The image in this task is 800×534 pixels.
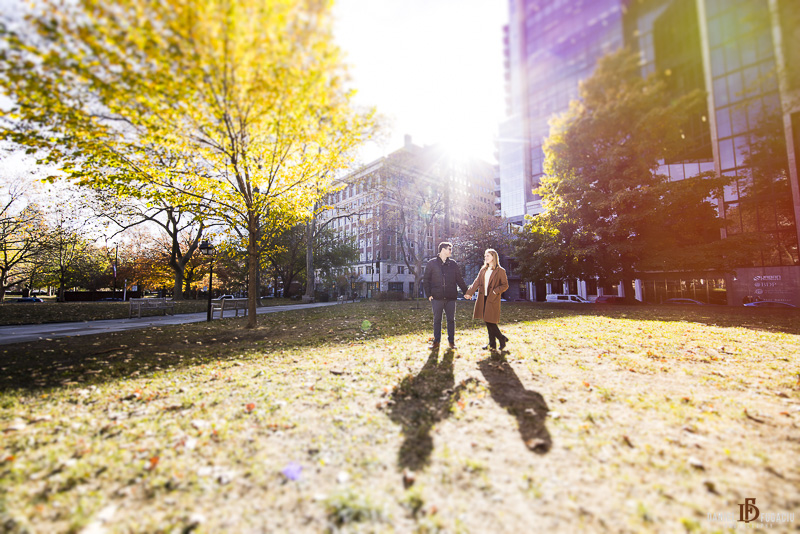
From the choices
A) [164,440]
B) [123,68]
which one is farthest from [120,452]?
[123,68]

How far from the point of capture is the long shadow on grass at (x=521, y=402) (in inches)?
123

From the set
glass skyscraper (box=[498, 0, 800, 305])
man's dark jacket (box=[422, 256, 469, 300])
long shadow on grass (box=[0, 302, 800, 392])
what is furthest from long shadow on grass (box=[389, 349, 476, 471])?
glass skyscraper (box=[498, 0, 800, 305])

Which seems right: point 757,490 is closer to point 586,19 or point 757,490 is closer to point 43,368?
point 43,368

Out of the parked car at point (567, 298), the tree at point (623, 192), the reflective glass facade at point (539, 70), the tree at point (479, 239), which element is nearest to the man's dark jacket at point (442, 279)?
the tree at point (623, 192)

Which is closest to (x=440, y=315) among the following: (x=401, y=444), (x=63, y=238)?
(x=401, y=444)

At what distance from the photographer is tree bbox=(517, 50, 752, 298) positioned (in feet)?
56.1

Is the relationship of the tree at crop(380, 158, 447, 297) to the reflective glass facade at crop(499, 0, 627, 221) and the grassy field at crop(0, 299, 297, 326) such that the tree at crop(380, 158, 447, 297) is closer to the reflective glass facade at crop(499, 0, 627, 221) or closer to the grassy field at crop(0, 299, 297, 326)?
the grassy field at crop(0, 299, 297, 326)

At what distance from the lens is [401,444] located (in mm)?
3070

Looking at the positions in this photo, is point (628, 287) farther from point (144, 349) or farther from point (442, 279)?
point (144, 349)

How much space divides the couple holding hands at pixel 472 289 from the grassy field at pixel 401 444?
93 centimetres

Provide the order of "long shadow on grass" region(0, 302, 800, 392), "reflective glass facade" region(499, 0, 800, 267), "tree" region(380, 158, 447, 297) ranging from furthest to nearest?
"tree" region(380, 158, 447, 297) → "reflective glass facade" region(499, 0, 800, 267) → "long shadow on grass" region(0, 302, 800, 392)

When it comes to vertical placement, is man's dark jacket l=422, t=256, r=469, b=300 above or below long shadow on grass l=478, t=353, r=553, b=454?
Result: above

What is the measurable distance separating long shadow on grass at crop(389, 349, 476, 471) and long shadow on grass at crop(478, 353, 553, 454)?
0.51 meters

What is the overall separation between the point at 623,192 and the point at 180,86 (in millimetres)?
18695
